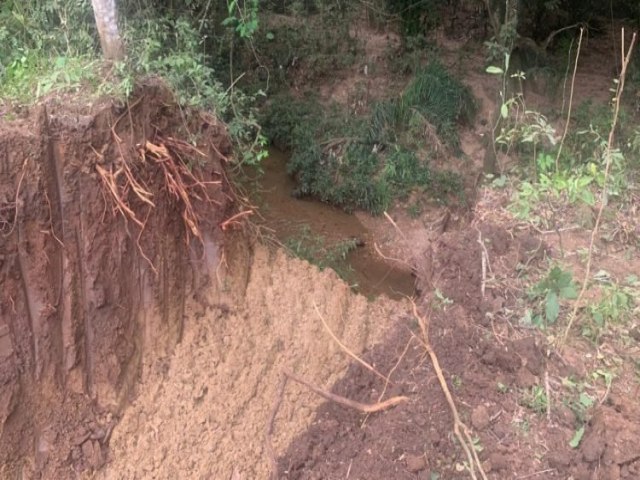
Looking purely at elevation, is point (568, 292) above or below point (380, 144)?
above

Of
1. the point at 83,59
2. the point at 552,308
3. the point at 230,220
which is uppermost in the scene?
the point at 83,59

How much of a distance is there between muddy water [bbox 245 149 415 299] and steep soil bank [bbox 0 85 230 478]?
198 cm

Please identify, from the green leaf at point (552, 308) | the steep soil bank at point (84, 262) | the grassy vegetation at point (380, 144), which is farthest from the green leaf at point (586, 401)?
the grassy vegetation at point (380, 144)

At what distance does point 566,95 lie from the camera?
7.42 m

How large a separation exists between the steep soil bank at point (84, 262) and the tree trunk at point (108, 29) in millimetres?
331

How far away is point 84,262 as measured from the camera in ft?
11.6

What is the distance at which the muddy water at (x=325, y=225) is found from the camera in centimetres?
608

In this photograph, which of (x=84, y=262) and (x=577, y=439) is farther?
(x=84, y=262)

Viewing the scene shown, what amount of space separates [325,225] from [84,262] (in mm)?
3872

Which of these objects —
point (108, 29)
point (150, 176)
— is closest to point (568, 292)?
point (150, 176)

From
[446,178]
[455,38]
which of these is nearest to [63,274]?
[446,178]

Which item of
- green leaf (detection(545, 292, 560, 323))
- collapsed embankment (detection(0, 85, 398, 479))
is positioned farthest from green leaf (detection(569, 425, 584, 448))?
collapsed embankment (detection(0, 85, 398, 479))

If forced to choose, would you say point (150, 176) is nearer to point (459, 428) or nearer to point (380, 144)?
point (459, 428)

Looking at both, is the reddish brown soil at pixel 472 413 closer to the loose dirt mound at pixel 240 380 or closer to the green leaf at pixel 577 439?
the green leaf at pixel 577 439
